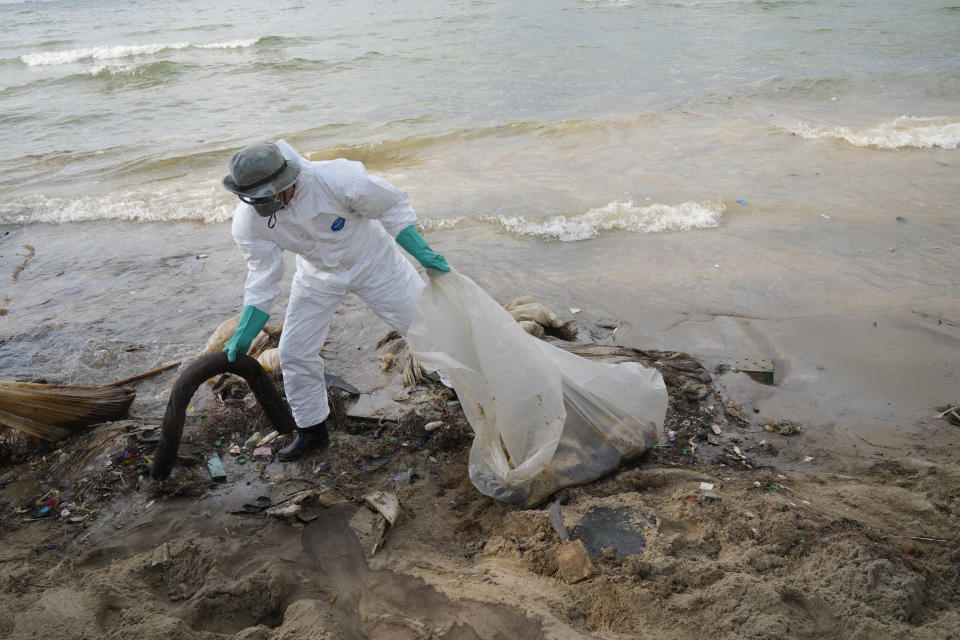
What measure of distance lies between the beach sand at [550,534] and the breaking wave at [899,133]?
4.58 m

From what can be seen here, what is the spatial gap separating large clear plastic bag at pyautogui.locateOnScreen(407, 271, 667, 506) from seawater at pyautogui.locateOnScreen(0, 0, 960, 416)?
1.64 metres

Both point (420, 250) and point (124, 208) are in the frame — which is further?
point (124, 208)

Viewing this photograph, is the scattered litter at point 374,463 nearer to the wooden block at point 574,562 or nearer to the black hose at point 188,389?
the black hose at point 188,389

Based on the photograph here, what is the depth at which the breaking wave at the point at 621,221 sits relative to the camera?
570cm

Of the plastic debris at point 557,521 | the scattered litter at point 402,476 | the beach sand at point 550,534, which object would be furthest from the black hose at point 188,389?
the plastic debris at point 557,521

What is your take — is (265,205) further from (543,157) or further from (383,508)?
(543,157)

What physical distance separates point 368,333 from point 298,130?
653cm

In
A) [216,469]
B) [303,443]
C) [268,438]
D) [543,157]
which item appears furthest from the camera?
[543,157]

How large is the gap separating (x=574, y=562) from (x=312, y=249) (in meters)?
1.79

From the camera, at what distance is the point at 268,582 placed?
89.4 inches

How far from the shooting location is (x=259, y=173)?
2.57 m

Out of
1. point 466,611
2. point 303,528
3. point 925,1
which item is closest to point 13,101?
point 303,528

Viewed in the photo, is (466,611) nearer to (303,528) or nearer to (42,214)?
A: (303,528)

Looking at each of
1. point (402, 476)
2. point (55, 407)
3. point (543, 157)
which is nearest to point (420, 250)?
point (402, 476)
